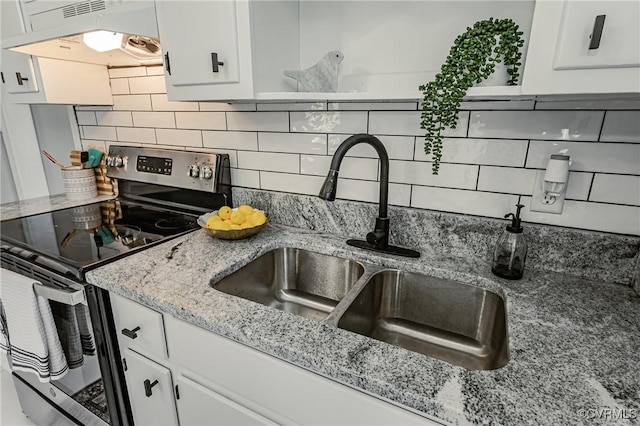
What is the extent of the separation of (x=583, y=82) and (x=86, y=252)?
1403mm

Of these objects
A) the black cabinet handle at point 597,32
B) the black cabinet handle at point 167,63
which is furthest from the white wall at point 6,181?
the black cabinet handle at point 597,32

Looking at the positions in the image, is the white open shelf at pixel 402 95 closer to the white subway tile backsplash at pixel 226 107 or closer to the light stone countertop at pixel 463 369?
the white subway tile backsplash at pixel 226 107

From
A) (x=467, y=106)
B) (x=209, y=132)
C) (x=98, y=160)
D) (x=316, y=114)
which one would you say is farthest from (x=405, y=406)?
(x=98, y=160)

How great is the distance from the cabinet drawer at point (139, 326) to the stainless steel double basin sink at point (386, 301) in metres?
0.18

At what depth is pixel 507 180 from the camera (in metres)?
1.00

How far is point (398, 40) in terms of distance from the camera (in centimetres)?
106

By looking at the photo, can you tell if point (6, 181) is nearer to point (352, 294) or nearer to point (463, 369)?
point (352, 294)

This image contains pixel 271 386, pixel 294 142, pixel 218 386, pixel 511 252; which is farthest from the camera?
pixel 294 142

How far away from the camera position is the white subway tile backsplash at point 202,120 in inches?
57.6

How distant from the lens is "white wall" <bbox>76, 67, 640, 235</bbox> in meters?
0.88

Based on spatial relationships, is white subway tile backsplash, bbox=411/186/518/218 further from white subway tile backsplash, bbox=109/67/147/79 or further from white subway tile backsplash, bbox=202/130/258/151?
white subway tile backsplash, bbox=109/67/147/79

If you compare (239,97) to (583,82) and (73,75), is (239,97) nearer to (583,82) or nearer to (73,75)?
(583,82)

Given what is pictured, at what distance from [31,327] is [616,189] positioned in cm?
180

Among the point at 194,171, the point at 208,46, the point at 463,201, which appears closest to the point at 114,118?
the point at 194,171
